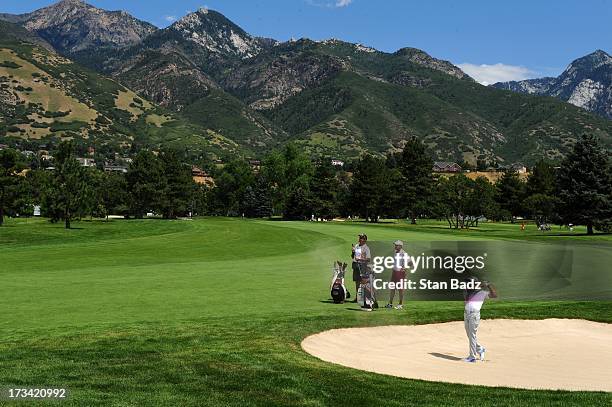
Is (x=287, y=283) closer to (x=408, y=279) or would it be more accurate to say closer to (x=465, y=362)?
(x=408, y=279)

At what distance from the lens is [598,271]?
109 ft

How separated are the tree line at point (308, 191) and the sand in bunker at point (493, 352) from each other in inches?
2376

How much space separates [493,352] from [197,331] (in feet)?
27.3

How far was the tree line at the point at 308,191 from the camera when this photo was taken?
80000 mm

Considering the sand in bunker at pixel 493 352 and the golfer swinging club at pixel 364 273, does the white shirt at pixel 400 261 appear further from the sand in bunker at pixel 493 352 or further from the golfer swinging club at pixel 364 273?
the sand in bunker at pixel 493 352

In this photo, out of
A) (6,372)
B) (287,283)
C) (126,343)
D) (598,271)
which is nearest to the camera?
(6,372)

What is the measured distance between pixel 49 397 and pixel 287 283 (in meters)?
19.4

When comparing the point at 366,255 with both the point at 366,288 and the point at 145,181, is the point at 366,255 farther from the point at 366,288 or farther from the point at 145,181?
the point at 145,181

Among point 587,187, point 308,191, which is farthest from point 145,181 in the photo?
point 587,187

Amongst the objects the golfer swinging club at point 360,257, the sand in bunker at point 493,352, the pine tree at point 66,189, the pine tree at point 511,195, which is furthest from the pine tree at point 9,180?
the pine tree at point 511,195

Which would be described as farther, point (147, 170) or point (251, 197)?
point (251, 197)

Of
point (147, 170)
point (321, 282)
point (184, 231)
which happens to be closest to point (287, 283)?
point (321, 282)

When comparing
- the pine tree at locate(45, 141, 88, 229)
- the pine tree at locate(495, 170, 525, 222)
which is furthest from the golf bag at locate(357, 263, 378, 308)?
the pine tree at locate(495, 170, 525, 222)

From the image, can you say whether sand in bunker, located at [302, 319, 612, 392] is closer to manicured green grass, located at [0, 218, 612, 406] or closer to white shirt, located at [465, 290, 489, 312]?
manicured green grass, located at [0, 218, 612, 406]
